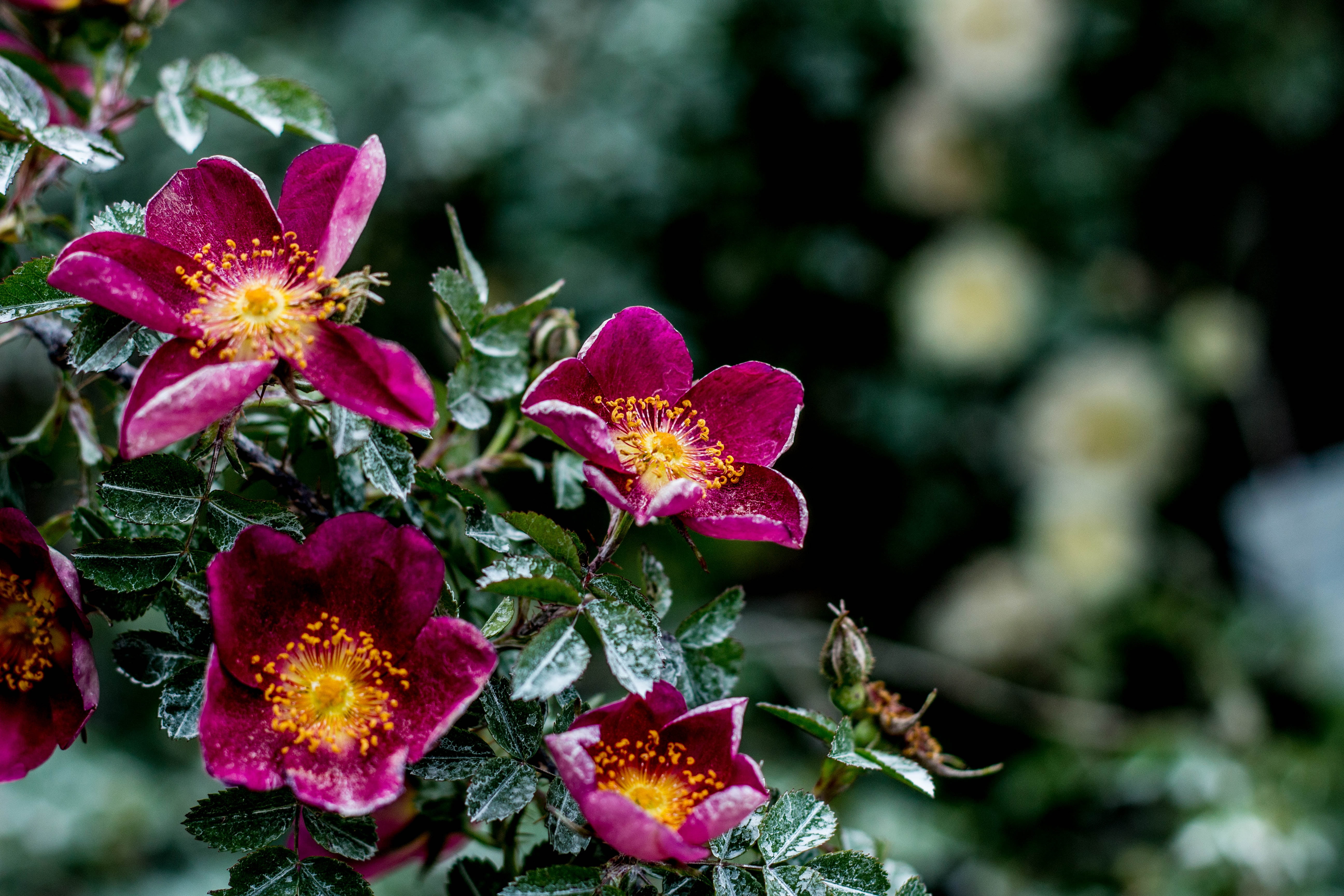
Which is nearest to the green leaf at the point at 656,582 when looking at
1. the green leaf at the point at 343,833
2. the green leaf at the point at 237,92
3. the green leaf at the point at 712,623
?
the green leaf at the point at 712,623

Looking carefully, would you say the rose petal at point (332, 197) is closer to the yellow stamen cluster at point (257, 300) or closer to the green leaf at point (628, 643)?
the yellow stamen cluster at point (257, 300)

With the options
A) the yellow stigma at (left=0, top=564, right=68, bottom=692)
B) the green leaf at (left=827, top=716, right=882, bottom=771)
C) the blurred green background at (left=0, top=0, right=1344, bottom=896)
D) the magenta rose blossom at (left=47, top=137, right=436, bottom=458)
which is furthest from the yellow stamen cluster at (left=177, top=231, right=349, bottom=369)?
the blurred green background at (left=0, top=0, right=1344, bottom=896)

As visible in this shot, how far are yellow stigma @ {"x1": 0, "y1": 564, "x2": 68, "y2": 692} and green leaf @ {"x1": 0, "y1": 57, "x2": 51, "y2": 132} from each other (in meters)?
0.15

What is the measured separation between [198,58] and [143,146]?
0.52 feet

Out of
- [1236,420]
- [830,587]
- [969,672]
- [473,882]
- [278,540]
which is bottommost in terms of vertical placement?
[830,587]

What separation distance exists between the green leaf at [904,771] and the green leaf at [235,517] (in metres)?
0.20

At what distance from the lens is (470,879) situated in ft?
1.19

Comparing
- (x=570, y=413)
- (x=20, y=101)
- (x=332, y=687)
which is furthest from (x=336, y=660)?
(x=20, y=101)

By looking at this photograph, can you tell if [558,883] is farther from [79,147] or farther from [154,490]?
[79,147]

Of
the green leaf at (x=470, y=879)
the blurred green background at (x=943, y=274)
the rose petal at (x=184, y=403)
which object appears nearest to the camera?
the rose petal at (x=184, y=403)

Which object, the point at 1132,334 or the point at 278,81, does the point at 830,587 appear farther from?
the point at 278,81

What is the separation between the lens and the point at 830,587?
5.99 feet

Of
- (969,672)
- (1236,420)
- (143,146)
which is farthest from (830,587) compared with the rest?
(143,146)

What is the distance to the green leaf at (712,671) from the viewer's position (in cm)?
37
